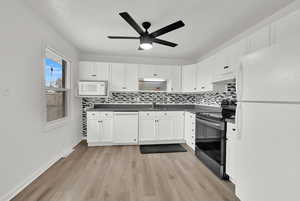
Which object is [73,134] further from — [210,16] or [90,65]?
[210,16]

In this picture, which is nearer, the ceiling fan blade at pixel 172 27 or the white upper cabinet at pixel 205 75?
the ceiling fan blade at pixel 172 27

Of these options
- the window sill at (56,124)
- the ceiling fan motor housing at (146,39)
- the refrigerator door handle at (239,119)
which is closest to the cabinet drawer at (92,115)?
the window sill at (56,124)

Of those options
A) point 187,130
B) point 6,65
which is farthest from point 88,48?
point 187,130

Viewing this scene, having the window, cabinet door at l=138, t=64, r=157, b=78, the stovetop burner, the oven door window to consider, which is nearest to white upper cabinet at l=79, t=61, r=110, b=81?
the window

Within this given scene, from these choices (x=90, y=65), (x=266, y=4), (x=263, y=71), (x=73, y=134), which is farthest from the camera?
(x=90, y=65)

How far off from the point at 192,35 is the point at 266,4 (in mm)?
1139

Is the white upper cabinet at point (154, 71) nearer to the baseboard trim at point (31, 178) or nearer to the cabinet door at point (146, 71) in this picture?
the cabinet door at point (146, 71)

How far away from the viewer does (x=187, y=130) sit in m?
3.48

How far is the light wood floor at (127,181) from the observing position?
1.69 m

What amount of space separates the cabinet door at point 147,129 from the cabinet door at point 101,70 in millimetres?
1531

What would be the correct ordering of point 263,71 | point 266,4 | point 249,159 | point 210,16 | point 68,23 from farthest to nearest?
1. point 68,23
2. point 210,16
3. point 266,4
4. point 249,159
5. point 263,71

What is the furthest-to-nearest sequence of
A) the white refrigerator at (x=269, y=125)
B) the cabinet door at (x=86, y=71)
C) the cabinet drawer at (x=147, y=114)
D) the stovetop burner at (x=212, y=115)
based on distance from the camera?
the cabinet door at (x=86, y=71) → the cabinet drawer at (x=147, y=114) → the stovetop burner at (x=212, y=115) → the white refrigerator at (x=269, y=125)

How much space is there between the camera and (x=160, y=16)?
204 centimetres

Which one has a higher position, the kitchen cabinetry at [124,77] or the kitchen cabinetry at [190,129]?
the kitchen cabinetry at [124,77]
